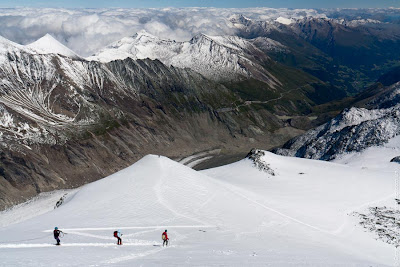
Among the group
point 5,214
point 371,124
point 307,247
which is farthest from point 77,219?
point 371,124

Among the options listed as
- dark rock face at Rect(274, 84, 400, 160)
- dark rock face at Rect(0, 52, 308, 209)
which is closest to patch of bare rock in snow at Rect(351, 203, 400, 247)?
dark rock face at Rect(274, 84, 400, 160)

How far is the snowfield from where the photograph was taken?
2688cm

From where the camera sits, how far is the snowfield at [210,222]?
26875mm

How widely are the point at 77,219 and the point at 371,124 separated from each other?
91.0 m

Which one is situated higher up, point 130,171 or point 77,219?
point 130,171

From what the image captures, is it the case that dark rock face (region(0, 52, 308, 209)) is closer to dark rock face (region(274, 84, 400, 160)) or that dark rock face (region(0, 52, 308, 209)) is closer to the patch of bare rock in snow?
dark rock face (region(274, 84, 400, 160))

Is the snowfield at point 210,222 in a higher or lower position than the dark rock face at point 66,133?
lower

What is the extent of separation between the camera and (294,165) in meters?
76.1

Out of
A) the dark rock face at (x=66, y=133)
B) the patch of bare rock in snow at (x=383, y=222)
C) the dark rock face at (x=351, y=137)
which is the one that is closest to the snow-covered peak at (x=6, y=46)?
the dark rock face at (x=66, y=133)

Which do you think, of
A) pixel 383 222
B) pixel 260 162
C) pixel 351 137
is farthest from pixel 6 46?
pixel 383 222

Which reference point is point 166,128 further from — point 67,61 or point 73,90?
point 67,61

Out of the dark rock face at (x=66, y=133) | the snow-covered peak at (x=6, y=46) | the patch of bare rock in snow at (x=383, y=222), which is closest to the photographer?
the patch of bare rock in snow at (x=383, y=222)

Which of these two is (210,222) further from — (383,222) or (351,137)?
(351,137)

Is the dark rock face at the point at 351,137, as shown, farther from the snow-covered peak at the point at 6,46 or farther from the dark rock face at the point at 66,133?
the snow-covered peak at the point at 6,46
